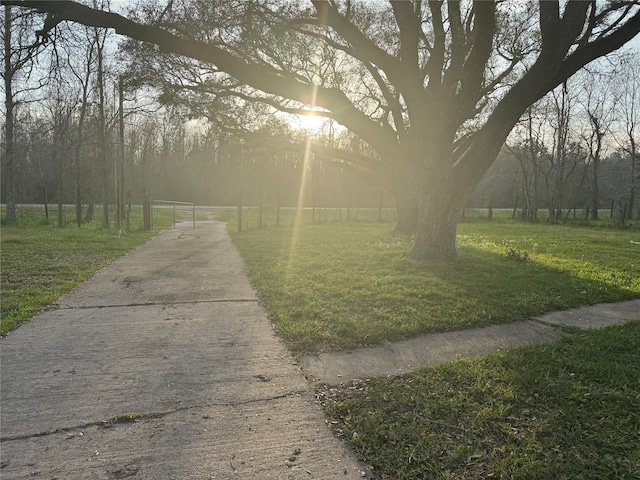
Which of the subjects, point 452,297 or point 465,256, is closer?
point 452,297

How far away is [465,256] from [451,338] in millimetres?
6004

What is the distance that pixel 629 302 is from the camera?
602 cm

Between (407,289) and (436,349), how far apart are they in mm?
2349

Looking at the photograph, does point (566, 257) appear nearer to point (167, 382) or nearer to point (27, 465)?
point (167, 382)

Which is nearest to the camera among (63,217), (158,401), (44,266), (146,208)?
(158,401)

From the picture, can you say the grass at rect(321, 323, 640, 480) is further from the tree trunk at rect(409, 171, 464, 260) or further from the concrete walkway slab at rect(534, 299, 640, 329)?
the tree trunk at rect(409, 171, 464, 260)

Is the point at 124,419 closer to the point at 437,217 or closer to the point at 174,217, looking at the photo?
the point at 437,217

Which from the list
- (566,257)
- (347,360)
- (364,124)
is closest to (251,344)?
(347,360)

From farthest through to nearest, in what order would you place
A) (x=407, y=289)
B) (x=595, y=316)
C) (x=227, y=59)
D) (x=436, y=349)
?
(x=227, y=59) < (x=407, y=289) < (x=595, y=316) < (x=436, y=349)

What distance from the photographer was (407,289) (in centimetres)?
632

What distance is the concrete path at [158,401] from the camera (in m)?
2.23

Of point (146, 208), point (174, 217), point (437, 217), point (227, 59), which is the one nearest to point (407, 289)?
point (437, 217)

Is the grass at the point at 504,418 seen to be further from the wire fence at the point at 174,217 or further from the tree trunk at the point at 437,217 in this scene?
the wire fence at the point at 174,217

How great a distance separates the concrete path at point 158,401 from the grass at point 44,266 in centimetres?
48
